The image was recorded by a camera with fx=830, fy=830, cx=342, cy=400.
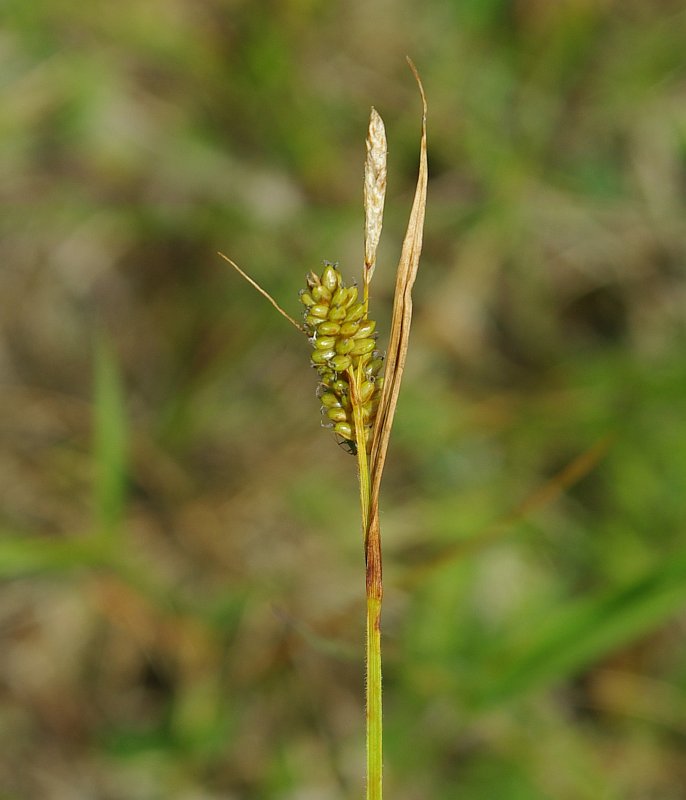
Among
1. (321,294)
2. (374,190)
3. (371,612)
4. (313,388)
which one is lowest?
(371,612)

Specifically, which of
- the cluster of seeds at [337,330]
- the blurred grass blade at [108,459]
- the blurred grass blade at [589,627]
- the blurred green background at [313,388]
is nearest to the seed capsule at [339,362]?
the cluster of seeds at [337,330]

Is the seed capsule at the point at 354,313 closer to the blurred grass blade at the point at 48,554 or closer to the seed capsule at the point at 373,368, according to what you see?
the seed capsule at the point at 373,368

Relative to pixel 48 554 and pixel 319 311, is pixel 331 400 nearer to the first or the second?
pixel 319 311

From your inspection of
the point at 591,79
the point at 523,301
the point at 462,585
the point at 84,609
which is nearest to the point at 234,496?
the point at 84,609

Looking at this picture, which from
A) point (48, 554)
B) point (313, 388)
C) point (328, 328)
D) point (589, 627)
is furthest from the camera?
point (313, 388)

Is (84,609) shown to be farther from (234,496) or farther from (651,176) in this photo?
(651,176)

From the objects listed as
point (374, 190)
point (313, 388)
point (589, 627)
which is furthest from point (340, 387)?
point (313, 388)
